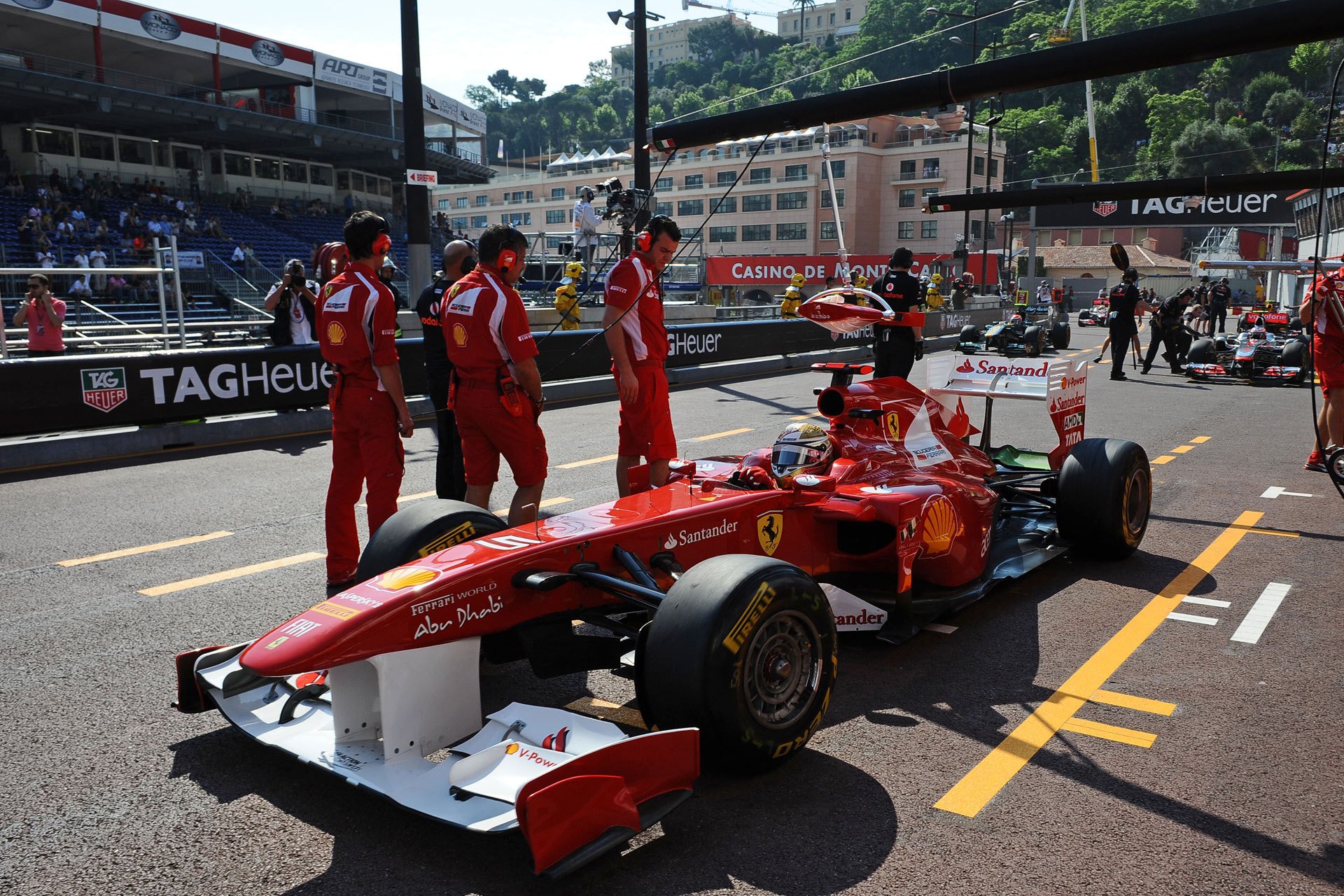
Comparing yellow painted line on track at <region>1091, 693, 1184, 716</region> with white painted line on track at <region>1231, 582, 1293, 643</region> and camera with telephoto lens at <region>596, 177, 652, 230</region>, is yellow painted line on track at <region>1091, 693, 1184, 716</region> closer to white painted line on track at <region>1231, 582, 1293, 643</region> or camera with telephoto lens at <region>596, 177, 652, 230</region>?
white painted line on track at <region>1231, 582, 1293, 643</region>

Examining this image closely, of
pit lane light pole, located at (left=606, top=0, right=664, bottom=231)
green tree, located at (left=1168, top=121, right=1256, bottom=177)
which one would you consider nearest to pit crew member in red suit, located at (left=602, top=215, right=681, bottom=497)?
pit lane light pole, located at (left=606, top=0, right=664, bottom=231)

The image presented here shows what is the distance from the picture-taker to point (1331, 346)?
330 inches

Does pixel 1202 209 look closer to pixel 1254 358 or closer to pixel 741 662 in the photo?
pixel 1254 358

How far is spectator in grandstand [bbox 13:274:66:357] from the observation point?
11.2 meters

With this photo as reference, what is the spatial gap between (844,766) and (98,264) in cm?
2662

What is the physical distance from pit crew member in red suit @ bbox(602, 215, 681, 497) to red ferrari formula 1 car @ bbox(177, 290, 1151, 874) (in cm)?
126

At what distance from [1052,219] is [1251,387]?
1745 inches

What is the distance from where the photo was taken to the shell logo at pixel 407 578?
326cm

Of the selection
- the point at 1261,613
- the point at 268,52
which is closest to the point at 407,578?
the point at 1261,613

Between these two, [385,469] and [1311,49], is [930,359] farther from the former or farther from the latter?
[1311,49]

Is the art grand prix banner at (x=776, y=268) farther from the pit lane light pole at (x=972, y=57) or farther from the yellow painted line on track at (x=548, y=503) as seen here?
the yellow painted line on track at (x=548, y=503)

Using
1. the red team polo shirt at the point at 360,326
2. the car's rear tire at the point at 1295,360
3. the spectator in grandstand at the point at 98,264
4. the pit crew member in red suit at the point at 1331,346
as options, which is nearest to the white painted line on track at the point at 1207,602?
the pit crew member in red suit at the point at 1331,346

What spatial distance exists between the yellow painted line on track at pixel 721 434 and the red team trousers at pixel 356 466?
552cm

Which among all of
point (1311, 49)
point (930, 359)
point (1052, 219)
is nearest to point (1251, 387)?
point (930, 359)
